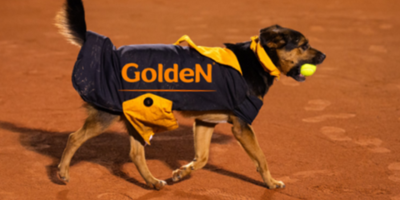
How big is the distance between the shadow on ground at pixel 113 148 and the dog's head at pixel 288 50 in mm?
1244

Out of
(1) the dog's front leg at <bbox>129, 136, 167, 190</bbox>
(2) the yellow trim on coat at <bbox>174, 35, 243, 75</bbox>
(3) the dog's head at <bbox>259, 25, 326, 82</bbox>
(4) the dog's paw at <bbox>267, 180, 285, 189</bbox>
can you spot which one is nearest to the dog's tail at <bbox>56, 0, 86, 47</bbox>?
(2) the yellow trim on coat at <bbox>174, 35, 243, 75</bbox>

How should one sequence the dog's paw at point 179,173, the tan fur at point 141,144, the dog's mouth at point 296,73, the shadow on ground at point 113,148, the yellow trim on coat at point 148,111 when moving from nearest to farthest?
the yellow trim on coat at point 148,111, the tan fur at point 141,144, the dog's mouth at point 296,73, the dog's paw at point 179,173, the shadow on ground at point 113,148

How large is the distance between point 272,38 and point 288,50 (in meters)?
0.23

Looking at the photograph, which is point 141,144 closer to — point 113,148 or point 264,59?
point 113,148

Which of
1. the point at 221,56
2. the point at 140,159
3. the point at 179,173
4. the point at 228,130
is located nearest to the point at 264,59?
the point at 221,56

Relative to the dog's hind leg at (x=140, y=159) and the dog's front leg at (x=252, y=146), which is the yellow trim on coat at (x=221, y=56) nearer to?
the dog's front leg at (x=252, y=146)

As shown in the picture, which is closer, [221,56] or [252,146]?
[221,56]

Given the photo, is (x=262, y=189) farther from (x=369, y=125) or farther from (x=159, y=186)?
(x=369, y=125)

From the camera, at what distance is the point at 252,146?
4734 mm

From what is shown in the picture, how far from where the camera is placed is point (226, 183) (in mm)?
4938

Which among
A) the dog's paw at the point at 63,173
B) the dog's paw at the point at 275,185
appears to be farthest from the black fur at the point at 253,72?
the dog's paw at the point at 63,173

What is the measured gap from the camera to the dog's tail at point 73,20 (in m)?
4.54

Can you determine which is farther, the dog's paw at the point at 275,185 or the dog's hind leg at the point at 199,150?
the dog's hind leg at the point at 199,150

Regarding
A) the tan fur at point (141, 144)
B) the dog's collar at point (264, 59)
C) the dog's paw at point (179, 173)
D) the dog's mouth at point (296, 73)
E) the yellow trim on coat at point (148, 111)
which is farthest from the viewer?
the dog's paw at point (179, 173)
